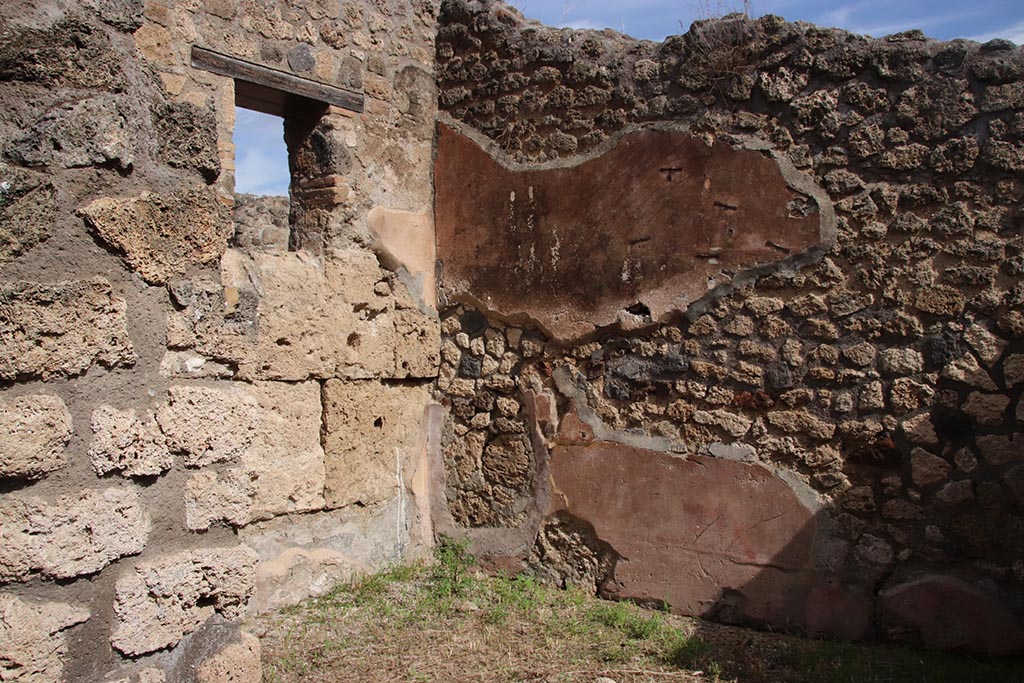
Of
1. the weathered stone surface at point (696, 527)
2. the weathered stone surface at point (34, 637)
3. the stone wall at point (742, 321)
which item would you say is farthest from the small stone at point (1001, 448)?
the weathered stone surface at point (34, 637)

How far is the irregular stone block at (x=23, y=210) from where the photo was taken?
137 cm

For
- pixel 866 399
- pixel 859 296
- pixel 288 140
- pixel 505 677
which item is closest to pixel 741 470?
pixel 866 399

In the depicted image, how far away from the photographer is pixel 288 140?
4.41 meters

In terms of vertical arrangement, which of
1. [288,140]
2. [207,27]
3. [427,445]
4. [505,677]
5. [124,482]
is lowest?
[505,677]

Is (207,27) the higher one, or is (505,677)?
(207,27)

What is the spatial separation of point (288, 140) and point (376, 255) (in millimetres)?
708

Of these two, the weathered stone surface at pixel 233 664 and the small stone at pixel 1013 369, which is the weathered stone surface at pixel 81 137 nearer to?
the weathered stone surface at pixel 233 664

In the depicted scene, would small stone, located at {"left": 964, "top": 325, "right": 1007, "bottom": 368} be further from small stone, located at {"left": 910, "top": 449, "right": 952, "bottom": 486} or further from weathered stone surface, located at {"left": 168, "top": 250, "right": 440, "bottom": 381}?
weathered stone surface, located at {"left": 168, "top": 250, "right": 440, "bottom": 381}

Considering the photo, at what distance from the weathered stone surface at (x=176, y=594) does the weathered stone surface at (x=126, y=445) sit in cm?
17

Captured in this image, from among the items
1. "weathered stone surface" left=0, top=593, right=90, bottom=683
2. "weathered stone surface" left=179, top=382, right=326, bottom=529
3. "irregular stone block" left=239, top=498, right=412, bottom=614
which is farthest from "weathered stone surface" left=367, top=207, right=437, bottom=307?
"weathered stone surface" left=0, top=593, right=90, bottom=683

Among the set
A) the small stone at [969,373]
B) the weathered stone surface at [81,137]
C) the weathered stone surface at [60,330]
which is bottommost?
the small stone at [969,373]

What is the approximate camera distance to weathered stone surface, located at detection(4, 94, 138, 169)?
1421 mm

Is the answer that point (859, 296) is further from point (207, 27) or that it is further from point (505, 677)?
point (207, 27)

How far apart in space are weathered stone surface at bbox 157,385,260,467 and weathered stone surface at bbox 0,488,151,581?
5.1 inches
